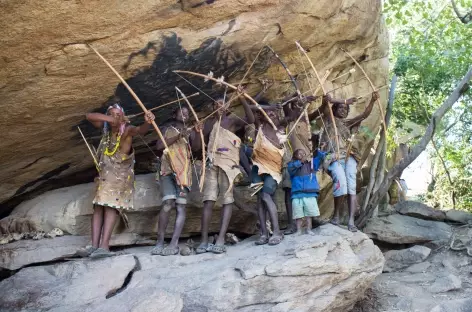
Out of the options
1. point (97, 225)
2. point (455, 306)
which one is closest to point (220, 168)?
point (97, 225)

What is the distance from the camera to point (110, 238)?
5910 millimetres

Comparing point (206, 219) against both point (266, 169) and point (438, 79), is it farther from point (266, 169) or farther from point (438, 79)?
point (438, 79)

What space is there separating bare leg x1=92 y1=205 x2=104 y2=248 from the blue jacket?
89.2 inches

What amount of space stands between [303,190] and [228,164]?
950 millimetres

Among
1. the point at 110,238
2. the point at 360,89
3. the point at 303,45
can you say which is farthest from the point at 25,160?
the point at 360,89

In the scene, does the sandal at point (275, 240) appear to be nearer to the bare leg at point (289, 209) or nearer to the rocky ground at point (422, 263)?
the bare leg at point (289, 209)

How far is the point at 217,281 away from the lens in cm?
474

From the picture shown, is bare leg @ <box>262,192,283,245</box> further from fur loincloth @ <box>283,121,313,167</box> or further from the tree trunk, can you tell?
the tree trunk

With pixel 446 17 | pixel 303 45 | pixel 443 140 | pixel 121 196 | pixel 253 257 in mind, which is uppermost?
pixel 446 17

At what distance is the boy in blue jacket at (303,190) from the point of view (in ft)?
19.6

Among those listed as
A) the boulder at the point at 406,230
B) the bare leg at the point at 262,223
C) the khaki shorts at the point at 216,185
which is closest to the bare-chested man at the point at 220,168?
the khaki shorts at the point at 216,185

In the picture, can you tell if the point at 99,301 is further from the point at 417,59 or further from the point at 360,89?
the point at 417,59

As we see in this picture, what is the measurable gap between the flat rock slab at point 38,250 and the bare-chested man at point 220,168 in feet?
4.12

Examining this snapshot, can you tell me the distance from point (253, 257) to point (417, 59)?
18.7 feet
